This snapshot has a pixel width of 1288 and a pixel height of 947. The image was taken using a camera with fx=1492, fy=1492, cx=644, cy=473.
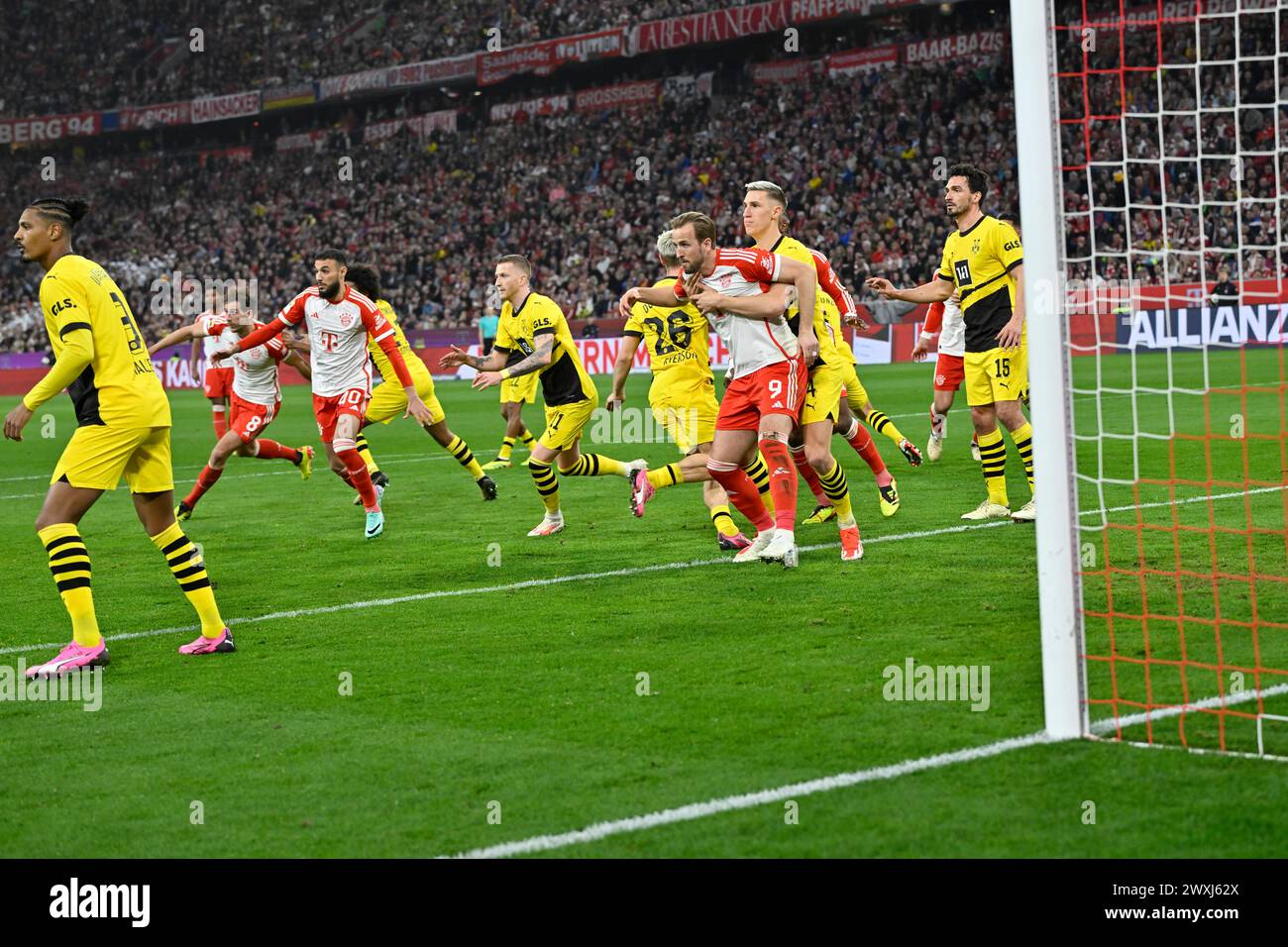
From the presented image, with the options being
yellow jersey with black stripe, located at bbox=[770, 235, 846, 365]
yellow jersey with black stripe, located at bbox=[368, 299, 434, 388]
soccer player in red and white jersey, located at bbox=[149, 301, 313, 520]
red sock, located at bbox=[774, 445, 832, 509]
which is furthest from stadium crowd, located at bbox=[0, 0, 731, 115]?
red sock, located at bbox=[774, 445, 832, 509]

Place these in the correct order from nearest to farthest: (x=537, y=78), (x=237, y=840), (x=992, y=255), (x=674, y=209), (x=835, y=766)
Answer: (x=237, y=840), (x=835, y=766), (x=992, y=255), (x=674, y=209), (x=537, y=78)

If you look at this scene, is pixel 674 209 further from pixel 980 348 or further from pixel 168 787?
pixel 168 787

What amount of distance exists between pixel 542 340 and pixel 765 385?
3.13 meters

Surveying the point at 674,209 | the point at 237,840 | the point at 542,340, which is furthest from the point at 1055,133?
the point at 674,209

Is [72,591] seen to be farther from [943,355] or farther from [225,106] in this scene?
[225,106]

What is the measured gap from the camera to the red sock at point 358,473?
11563mm

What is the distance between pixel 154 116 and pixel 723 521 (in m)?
48.3

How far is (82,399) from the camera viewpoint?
23.4 feet

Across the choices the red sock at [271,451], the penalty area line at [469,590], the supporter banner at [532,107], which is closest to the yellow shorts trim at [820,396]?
the penalty area line at [469,590]

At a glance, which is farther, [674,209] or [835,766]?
[674,209]

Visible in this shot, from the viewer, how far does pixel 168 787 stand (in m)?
5.16

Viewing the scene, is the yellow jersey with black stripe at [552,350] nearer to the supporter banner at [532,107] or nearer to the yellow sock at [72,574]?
the yellow sock at [72,574]

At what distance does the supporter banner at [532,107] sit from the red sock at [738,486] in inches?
1571
